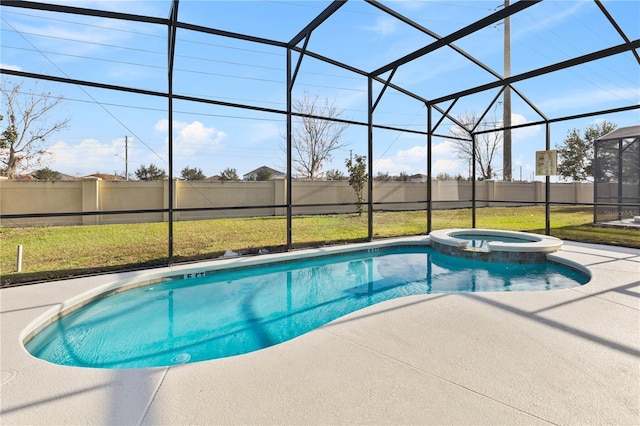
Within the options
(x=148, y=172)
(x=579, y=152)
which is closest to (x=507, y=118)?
(x=579, y=152)

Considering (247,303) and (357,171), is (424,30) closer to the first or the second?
(247,303)

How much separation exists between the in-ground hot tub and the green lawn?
145cm

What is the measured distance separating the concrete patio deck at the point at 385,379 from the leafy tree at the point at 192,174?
14.5 m

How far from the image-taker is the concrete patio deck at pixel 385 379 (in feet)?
5.58

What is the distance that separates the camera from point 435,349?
241 centimetres

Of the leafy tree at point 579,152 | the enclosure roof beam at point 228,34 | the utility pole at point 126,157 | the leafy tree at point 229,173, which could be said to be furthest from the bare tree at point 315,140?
the leafy tree at point 579,152

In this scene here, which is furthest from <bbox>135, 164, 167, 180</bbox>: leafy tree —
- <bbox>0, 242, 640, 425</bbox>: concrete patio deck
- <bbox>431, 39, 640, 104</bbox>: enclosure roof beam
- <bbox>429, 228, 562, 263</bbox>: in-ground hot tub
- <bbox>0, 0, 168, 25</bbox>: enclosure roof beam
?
<bbox>0, 242, 640, 425</bbox>: concrete patio deck

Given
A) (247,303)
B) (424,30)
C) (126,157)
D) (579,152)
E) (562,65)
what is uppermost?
(579,152)

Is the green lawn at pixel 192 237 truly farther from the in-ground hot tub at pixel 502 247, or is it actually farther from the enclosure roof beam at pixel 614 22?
the enclosure roof beam at pixel 614 22

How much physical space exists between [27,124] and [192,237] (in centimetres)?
831

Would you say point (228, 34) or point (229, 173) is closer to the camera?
point (228, 34)

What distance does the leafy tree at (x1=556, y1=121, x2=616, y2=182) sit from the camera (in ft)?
60.9

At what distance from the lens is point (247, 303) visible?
4270 millimetres

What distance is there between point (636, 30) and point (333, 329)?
6.10m
